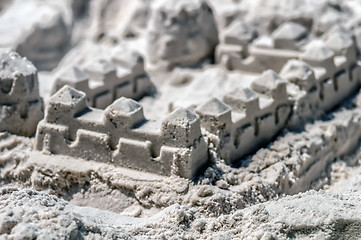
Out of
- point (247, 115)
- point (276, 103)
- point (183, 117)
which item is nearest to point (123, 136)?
point (183, 117)

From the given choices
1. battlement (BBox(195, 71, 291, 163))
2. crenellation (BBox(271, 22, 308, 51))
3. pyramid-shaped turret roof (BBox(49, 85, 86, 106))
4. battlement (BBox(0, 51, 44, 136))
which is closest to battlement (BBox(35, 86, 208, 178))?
pyramid-shaped turret roof (BBox(49, 85, 86, 106))

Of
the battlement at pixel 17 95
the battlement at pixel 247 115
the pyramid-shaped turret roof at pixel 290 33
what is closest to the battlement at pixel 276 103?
the battlement at pixel 247 115

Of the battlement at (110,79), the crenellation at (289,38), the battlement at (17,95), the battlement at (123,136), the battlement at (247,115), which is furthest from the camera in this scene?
the crenellation at (289,38)

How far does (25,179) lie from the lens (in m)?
7.73

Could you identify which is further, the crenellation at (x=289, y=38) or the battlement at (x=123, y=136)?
the crenellation at (x=289, y=38)

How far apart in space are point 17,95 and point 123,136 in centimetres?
168

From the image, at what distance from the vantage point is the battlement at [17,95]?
316 inches

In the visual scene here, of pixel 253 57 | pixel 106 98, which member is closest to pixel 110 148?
pixel 106 98

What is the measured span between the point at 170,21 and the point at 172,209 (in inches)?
241

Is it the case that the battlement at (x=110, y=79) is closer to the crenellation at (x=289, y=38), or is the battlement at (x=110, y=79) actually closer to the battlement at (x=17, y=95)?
the battlement at (x=17, y=95)

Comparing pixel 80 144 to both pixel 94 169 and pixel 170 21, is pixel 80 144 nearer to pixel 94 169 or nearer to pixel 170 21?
pixel 94 169

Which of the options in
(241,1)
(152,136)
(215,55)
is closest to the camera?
(152,136)

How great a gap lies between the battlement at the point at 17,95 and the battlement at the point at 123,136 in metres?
0.52

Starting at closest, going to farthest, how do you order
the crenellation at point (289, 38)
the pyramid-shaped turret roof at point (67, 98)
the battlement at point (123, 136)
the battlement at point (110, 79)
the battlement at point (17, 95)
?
the battlement at point (123, 136) → the pyramid-shaped turret roof at point (67, 98) → the battlement at point (17, 95) → the battlement at point (110, 79) → the crenellation at point (289, 38)
